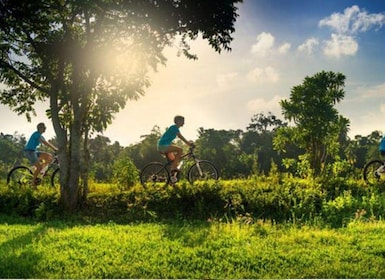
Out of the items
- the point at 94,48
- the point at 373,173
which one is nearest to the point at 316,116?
the point at 373,173

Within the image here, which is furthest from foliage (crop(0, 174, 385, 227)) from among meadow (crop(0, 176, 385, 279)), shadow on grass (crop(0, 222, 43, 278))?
shadow on grass (crop(0, 222, 43, 278))

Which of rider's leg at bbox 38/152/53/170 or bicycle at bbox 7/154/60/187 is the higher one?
rider's leg at bbox 38/152/53/170

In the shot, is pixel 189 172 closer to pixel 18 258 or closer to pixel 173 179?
pixel 173 179

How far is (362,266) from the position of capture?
6.49 m

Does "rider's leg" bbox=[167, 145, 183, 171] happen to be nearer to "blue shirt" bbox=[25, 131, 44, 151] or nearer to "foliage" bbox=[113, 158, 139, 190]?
"foliage" bbox=[113, 158, 139, 190]

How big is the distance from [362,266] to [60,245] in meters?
4.67

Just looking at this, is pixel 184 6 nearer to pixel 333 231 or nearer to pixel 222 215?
pixel 222 215

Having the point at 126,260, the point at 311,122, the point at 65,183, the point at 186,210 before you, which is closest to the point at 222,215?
the point at 186,210

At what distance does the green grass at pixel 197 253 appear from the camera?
6336 millimetres

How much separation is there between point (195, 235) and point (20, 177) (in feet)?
32.3

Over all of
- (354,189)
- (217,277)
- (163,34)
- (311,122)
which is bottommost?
(217,277)

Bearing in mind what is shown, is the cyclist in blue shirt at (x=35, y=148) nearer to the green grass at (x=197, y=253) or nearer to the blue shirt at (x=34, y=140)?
the blue shirt at (x=34, y=140)

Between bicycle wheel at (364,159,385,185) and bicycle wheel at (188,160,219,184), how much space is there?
496cm

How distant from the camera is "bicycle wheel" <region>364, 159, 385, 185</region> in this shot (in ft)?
48.9
